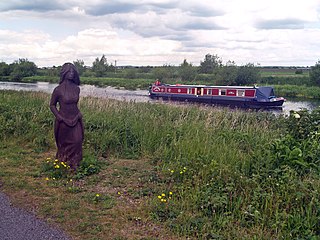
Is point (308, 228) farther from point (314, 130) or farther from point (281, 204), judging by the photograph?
point (314, 130)

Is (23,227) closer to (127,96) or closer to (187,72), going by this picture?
(127,96)

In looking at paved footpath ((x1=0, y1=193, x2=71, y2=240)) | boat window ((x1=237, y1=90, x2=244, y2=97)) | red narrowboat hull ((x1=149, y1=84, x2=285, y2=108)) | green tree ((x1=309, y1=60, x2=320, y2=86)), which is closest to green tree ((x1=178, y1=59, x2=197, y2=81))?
green tree ((x1=309, y1=60, x2=320, y2=86))

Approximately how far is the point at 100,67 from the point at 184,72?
2875cm

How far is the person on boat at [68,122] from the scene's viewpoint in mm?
5719

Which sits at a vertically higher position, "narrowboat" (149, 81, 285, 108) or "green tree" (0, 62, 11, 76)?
"green tree" (0, 62, 11, 76)

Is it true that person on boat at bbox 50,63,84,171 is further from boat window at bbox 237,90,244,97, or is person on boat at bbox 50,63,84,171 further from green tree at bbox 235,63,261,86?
green tree at bbox 235,63,261,86

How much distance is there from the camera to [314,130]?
617cm

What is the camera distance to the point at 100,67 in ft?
256

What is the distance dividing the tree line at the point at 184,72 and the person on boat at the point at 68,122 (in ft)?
67.1

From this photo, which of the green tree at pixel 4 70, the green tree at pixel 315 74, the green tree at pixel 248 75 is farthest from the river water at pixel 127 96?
the green tree at pixel 4 70

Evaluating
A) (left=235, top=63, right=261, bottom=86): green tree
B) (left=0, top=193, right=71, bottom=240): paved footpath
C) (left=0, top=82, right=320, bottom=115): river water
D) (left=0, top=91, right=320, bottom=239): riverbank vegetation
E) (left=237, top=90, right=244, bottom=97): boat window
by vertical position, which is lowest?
(left=0, top=193, right=71, bottom=240): paved footpath

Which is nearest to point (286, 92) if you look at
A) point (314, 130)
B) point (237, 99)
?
point (237, 99)

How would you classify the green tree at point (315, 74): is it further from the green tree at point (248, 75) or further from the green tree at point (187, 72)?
the green tree at point (187, 72)

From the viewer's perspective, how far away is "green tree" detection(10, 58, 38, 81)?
67062 millimetres
